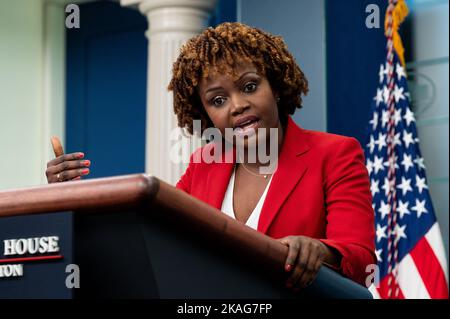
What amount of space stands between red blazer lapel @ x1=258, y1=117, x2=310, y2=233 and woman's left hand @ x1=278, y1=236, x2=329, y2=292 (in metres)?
0.32

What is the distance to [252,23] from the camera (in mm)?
4414

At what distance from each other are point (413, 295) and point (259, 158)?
2205 millimetres

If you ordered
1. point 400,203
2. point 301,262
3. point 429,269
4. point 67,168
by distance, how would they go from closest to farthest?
point 301,262 < point 67,168 < point 429,269 < point 400,203

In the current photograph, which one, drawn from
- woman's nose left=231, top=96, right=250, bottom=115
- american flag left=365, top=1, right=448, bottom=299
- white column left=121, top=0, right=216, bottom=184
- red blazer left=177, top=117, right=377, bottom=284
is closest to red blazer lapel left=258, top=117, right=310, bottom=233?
red blazer left=177, top=117, right=377, bottom=284

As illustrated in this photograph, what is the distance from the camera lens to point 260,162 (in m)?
1.76

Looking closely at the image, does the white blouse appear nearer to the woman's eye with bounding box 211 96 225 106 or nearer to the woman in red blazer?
the woman in red blazer

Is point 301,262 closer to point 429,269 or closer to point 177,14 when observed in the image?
point 429,269

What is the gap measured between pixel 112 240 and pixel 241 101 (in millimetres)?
692

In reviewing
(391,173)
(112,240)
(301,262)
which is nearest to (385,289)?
(391,173)

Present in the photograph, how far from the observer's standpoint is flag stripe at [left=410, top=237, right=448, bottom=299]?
377 cm

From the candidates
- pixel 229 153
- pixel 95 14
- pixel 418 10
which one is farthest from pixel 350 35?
pixel 229 153

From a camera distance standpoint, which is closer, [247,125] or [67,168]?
[67,168]

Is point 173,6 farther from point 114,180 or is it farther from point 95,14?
point 114,180
